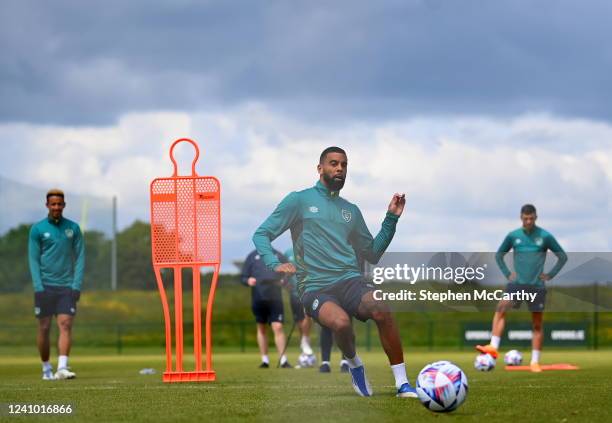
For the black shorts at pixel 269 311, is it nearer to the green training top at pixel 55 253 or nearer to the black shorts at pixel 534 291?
the black shorts at pixel 534 291

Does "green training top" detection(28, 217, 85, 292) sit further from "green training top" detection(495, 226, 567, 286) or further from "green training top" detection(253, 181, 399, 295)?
"green training top" detection(253, 181, 399, 295)

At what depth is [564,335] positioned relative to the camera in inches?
1422

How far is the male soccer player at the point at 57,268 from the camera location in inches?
669

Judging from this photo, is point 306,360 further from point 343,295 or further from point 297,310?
point 343,295

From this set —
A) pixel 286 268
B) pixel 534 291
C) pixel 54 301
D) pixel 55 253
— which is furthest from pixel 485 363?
pixel 286 268

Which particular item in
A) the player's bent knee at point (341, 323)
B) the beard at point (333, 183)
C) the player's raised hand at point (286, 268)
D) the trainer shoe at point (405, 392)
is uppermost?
the beard at point (333, 183)

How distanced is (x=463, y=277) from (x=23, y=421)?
7638mm

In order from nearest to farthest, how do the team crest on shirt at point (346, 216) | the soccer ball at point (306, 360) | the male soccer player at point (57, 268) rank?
the team crest on shirt at point (346, 216), the male soccer player at point (57, 268), the soccer ball at point (306, 360)

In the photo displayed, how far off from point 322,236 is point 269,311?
397 inches

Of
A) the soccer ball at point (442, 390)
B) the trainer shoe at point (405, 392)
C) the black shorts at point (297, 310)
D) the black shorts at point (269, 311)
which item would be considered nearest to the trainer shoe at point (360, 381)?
the trainer shoe at point (405, 392)

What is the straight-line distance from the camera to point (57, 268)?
1716cm

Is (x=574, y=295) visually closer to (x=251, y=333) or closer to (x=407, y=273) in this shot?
(x=251, y=333)

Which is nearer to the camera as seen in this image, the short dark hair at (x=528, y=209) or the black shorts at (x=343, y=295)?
the black shorts at (x=343, y=295)

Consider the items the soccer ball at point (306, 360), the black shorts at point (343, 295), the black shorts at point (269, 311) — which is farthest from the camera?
the black shorts at point (269, 311)
